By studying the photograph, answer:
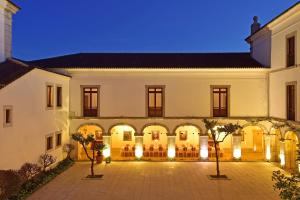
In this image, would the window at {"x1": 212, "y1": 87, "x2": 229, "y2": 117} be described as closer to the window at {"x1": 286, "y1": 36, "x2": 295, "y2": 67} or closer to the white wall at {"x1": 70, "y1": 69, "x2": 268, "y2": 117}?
the white wall at {"x1": 70, "y1": 69, "x2": 268, "y2": 117}

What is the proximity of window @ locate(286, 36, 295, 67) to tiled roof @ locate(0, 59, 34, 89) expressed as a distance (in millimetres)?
15957

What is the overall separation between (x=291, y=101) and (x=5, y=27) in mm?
19115

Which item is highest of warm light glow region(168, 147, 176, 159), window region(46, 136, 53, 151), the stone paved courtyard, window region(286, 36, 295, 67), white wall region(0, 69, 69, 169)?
window region(286, 36, 295, 67)

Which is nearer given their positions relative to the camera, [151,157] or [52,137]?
[52,137]

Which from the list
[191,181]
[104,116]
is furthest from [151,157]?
[191,181]

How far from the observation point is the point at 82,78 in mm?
25531

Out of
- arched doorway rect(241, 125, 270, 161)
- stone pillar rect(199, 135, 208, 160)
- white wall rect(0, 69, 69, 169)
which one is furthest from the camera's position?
arched doorway rect(241, 125, 270, 161)

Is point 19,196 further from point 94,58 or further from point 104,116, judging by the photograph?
point 94,58

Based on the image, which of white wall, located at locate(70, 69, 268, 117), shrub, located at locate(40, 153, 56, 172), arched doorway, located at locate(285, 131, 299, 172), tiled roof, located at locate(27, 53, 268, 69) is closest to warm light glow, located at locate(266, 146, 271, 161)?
white wall, located at locate(70, 69, 268, 117)

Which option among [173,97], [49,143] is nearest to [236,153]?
[173,97]

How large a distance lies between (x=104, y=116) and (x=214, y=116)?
27.8ft

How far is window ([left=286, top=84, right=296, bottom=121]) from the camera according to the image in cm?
2091

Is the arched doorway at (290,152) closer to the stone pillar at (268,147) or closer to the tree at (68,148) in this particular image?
the stone pillar at (268,147)

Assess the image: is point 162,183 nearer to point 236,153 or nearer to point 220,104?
point 236,153
